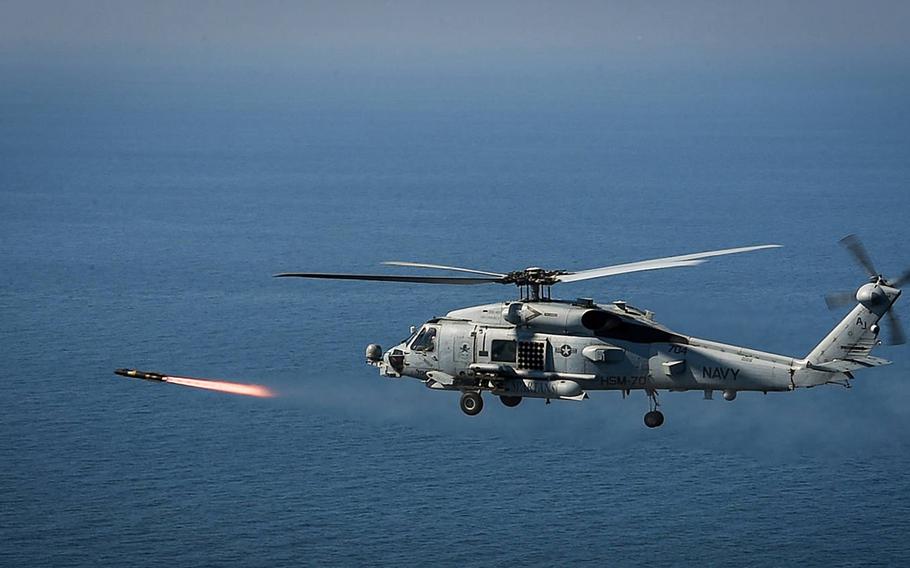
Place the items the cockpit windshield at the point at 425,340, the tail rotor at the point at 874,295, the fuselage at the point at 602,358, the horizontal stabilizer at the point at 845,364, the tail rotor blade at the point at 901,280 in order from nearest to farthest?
the tail rotor at the point at 874,295
the tail rotor blade at the point at 901,280
the horizontal stabilizer at the point at 845,364
the fuselage at the point at 602,358
the cockpit windshield at the point at 425,340

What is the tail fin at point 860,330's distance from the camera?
56875 millimetres

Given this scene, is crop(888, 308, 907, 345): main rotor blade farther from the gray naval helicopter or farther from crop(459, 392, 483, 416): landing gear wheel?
crop(459, 392, 483, 416): landing gear wheel

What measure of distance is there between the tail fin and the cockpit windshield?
48.2 feet

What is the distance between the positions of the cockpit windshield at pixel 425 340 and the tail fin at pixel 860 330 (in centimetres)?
1469

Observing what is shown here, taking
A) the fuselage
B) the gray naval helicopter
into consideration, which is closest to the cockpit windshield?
the gray naval helicopter

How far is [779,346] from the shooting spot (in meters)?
159

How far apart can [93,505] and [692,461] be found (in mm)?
63998

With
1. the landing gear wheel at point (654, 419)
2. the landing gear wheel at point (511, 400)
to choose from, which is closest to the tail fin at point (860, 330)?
the landing gear wheel at point (654, 419)

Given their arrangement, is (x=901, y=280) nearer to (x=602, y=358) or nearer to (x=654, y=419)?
(x=654, y=419)

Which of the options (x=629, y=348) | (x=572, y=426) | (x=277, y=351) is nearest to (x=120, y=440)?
(x=277, y=351)

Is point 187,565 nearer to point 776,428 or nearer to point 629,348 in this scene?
point 776,428

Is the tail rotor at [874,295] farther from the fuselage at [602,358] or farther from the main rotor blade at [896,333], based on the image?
the fuselage at [602,358]

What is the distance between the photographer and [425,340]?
6034 cm

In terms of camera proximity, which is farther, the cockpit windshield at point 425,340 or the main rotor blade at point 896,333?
the cockpit windshield at point 425,340
